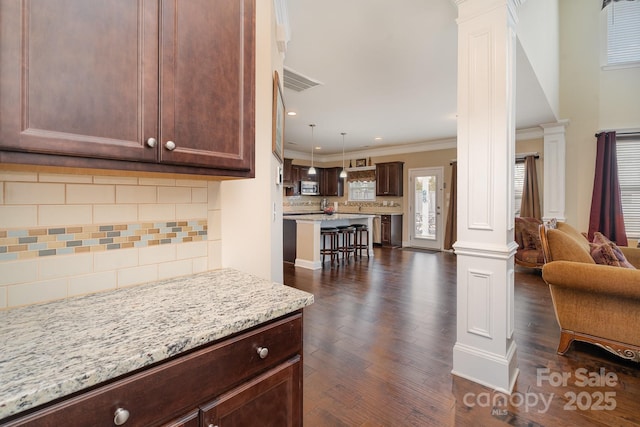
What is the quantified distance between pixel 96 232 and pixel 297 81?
10.2ft

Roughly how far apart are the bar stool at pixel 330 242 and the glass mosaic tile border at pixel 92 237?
13.7 feet

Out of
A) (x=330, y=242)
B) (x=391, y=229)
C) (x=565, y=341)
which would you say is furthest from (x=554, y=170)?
(x=330, y=242)

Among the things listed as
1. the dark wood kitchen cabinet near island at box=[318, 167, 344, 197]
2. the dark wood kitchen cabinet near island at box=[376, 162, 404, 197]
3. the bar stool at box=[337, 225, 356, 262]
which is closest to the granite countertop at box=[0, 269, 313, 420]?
the bar stool at box=[337, 225, 356, 262]

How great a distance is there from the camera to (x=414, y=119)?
538cm

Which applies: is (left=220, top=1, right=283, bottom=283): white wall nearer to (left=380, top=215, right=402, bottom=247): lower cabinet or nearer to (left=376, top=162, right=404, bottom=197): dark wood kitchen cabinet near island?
(left=380, top=215, right=402, bottom=247): lower cabinet

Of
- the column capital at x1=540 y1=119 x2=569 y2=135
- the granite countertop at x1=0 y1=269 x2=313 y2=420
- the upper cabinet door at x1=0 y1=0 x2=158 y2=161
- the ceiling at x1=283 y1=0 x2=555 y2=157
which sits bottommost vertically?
the granite countertop at x1=0 y1=269 x2=313 y2=420

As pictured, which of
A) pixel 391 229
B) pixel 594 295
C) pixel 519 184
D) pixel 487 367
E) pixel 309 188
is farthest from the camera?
pixel 309 188

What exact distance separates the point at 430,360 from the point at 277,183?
175 centimetres

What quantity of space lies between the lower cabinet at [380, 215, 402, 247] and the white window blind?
15.7ft

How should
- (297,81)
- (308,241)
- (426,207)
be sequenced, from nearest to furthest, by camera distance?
(297,81) → (308,241) → (426,207)

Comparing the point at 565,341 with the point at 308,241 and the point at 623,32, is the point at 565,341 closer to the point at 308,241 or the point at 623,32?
the point at 308,241

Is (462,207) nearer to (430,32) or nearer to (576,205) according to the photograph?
(430,32)

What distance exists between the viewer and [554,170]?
5.21m

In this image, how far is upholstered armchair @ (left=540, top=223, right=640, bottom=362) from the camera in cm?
205
